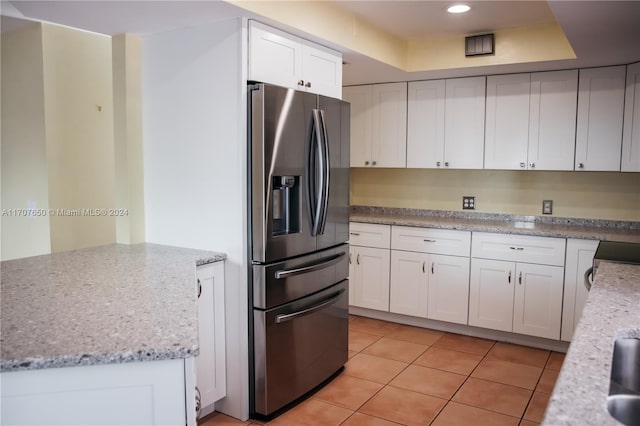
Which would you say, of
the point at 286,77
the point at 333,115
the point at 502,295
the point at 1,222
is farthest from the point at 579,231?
the point at 1,222

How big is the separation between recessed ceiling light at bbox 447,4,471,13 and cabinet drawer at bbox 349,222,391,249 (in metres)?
1.84

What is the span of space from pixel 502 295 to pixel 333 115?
78.6 inches

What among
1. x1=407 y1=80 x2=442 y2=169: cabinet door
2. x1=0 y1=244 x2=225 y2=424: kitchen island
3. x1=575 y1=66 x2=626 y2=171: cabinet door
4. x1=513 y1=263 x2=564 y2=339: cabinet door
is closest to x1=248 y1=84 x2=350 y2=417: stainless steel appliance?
x1=0 y1=244 x2=225 y2=424: kitchen island

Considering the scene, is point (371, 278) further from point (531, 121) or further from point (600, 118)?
point (600, 118)

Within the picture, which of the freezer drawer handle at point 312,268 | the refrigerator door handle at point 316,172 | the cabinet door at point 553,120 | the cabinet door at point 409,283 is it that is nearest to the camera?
the freezer drawer handle at point 312,268

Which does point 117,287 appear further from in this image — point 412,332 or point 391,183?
point 391,183

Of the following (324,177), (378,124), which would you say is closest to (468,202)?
(378,124)

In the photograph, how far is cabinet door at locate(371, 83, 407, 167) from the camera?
4.64 m

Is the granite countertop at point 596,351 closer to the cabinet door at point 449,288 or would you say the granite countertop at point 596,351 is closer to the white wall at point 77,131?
the cabinet door at point 449,288

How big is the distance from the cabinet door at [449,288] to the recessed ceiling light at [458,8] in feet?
6.15

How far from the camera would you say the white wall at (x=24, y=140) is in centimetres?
389

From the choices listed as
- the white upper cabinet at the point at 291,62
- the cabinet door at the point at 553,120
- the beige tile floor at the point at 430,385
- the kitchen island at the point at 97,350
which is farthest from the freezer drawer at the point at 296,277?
the cabinet door at the point at 553,120

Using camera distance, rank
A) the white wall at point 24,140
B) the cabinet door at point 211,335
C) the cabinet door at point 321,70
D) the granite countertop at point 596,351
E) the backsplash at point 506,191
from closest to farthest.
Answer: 1. the granite countertop at point 596,351
2. the cabinet door at point 211,335
3. the cabinet door at point 321,70
4. the white wall at point 24,140
5. the backsplash at point 506,191

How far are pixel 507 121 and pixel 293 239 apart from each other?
7.62 ft
